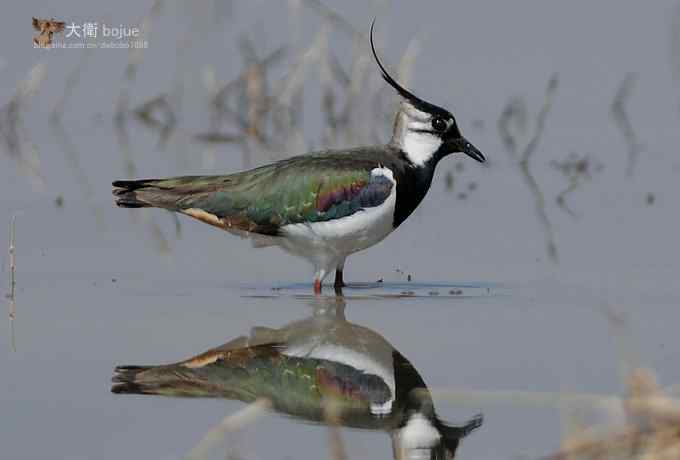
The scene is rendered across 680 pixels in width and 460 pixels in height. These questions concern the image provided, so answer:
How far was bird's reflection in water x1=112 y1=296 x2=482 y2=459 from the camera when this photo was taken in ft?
20.1

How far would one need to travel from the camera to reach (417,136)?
9594mm

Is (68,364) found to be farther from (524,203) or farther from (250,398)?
(524,203)

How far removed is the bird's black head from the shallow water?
2.35 feet

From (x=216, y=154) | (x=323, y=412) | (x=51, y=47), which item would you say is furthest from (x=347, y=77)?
(x=323, y=412)

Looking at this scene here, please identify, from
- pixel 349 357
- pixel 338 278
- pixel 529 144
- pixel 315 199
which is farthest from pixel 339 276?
pixel 529 144

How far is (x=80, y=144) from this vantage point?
46.4 feet

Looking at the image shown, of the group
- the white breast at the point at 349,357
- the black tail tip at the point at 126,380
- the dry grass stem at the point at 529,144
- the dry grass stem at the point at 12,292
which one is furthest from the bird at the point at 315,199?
the black tail tip at the point at 126,380

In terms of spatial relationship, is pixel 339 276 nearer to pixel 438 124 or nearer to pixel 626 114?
pixel 438 124

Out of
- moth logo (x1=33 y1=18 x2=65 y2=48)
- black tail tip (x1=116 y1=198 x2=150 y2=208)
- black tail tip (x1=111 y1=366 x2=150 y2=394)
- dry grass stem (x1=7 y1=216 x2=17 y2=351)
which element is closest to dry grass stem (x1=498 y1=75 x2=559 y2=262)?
black tail tip (x1=116 y1=198 x2=150 y2=208)

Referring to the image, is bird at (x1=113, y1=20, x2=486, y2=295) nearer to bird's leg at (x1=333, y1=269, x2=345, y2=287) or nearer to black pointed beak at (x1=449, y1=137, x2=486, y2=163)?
bird's leg at (x1=333, y1=269, x2=345, y2=287)

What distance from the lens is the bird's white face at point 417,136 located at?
957 centimetres

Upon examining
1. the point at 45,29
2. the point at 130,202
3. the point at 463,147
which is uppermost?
the point at 45,29

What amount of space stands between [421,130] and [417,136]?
0.15 ft

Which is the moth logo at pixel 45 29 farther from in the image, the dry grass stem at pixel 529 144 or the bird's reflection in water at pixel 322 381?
the bird's reflection in water at pixel 322 381
